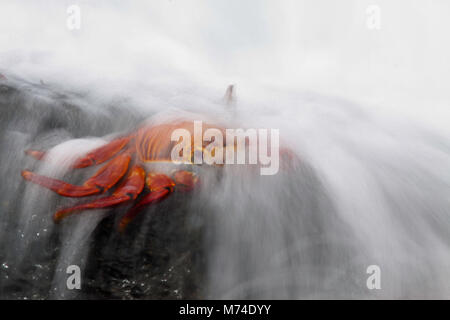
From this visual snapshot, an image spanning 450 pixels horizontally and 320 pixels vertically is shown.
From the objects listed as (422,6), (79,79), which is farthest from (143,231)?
(422,6)

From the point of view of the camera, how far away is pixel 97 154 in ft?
6.50

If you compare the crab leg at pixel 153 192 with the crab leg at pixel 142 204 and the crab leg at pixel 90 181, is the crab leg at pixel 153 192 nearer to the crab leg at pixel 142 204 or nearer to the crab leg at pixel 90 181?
the crab leg at pixel 142 204

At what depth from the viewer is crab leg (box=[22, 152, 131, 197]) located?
1.75 m

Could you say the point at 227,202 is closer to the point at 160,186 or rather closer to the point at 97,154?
the point at 160,186

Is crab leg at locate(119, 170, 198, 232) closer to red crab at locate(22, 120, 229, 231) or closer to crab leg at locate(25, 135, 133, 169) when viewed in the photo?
red crab at locate(22, 120, 229, 231)

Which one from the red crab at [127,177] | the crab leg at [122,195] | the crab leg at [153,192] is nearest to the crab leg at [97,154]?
the red crab at [127,177]

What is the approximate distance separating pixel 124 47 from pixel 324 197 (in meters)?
4.24

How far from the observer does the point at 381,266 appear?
188 cm

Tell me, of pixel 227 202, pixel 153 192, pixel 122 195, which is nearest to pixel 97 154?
pixel 122 195

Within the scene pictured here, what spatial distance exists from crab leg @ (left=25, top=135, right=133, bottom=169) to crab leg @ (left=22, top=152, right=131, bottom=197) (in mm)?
87

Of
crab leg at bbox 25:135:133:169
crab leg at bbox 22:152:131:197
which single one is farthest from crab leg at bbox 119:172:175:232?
crab leg at bbox 25:135:133:169

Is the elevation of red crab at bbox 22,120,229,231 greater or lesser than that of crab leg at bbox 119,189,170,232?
greater

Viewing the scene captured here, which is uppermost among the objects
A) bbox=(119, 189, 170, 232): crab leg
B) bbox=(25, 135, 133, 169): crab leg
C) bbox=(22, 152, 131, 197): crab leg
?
bbox=(25, 135, 133, 169): crab leg
